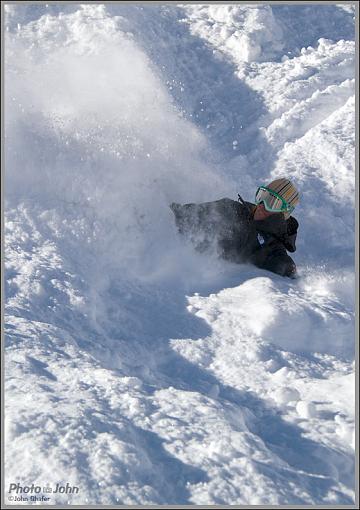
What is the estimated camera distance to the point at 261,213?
5.44 m

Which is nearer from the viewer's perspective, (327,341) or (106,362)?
(106,362)

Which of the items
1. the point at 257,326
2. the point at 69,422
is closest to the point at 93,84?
the point at 257,326

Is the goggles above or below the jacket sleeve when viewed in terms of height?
above

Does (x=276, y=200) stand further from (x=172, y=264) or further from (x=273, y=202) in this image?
(x=172, y=264)

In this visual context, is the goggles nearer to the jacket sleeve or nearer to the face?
the face

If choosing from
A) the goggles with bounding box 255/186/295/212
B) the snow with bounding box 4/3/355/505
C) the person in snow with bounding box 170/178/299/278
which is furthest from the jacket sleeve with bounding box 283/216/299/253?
the snow with bounding box 4/3/355/505

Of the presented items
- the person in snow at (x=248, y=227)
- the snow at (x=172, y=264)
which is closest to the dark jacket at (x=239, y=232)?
the person in snow at (x=248, y=227)

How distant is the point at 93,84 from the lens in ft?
22.8

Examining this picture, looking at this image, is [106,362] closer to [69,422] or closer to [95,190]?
[69,422]

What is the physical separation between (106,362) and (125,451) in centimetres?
98

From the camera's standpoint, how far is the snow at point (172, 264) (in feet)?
9.81

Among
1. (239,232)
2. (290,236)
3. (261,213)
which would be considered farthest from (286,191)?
(239,232)

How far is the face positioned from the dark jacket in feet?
0.11

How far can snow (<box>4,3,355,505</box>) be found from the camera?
2990 millimetres
